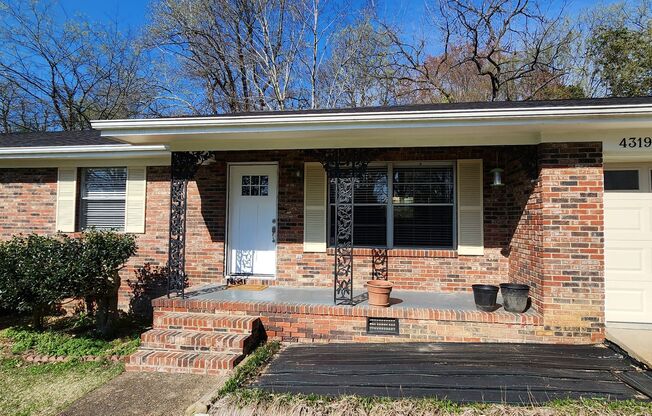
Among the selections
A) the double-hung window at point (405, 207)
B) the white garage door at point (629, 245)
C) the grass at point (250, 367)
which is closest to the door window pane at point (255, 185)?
the double-hung window at point (405, 207)

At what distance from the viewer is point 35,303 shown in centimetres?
534

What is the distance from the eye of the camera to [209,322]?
485 centimetres

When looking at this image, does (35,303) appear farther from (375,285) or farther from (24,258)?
(375,285)

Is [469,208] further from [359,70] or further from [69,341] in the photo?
[359,70]

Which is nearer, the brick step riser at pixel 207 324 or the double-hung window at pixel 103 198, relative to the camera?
the brick step riser at pixel 207 324

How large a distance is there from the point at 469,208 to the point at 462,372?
9.68 feet

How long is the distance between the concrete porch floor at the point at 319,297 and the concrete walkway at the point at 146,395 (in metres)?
1.39

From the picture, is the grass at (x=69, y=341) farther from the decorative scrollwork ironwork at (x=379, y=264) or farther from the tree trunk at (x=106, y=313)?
the decorative scrollwork ironwork at (x=379, y=264)

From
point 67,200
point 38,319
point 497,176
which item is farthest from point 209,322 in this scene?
point 497,176

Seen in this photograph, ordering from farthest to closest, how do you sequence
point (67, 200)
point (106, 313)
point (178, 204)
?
point (67, 200), point (106, 313), point (178, 204)

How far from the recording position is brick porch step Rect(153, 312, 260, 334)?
477cm

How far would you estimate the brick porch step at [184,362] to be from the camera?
4156 mm

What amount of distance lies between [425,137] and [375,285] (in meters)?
2.13

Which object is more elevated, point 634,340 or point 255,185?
point 255,185
